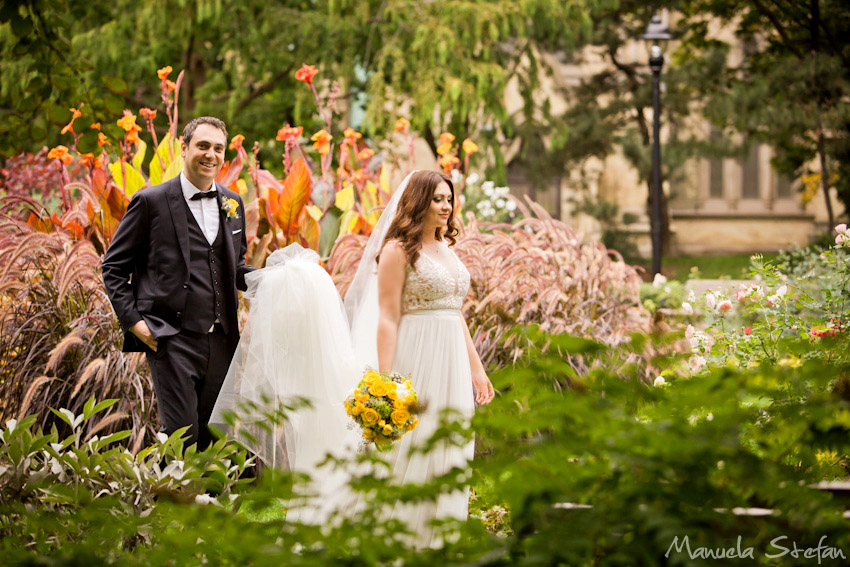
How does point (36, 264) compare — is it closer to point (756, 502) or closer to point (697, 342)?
point (697, 342)

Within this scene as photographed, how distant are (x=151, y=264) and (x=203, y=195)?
1.44ft

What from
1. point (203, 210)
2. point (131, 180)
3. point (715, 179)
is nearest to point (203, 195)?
point (203, 210)

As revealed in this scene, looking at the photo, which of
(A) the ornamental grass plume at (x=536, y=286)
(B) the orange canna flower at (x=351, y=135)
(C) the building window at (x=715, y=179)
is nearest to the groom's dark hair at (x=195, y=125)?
(A) the ornamental grass plume at (x=536, y=286)

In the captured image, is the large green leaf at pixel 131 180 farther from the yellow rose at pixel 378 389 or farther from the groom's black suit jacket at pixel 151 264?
the yellow rose at pixel 378 389

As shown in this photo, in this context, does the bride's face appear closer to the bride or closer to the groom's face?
the bride

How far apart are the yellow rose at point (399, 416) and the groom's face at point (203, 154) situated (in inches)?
64.6

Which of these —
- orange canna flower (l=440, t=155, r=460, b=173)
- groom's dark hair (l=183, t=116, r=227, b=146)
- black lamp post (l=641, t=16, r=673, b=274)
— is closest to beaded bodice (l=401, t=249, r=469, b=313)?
groom's dark hair (l=183, t=116, r=227, b=146)

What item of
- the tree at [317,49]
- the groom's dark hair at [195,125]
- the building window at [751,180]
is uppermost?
the tree at [317,49]

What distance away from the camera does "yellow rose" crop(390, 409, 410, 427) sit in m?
3.79

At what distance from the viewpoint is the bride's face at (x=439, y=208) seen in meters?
4.48

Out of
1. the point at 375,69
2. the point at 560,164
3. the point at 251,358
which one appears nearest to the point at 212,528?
the point at 251,358

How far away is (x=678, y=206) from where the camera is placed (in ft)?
97.3

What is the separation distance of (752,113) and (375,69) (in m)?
7.89

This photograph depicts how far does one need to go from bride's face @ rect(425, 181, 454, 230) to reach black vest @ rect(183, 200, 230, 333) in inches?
42.2
